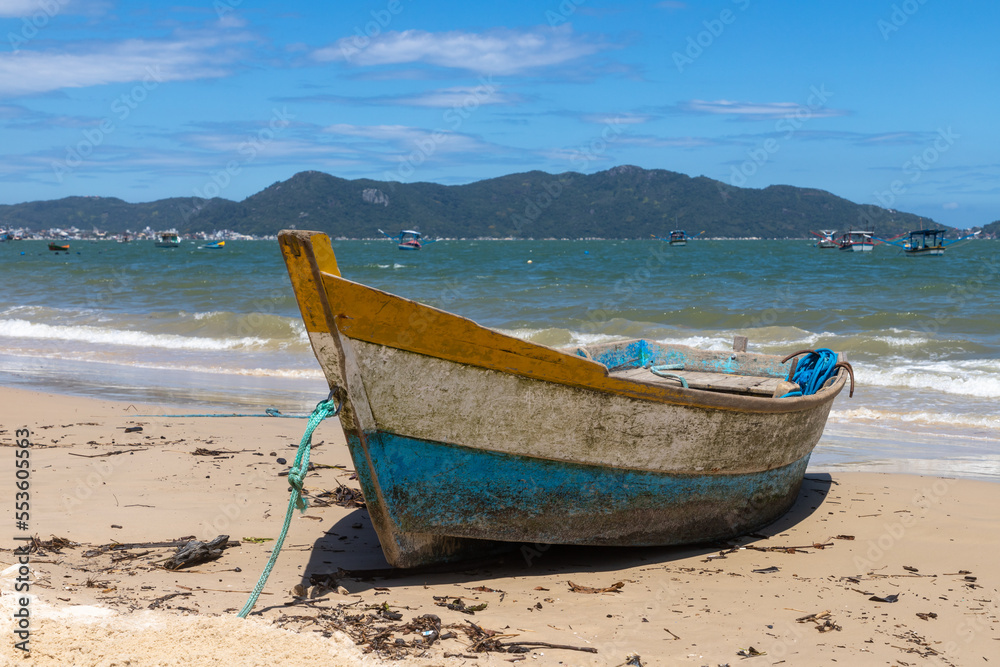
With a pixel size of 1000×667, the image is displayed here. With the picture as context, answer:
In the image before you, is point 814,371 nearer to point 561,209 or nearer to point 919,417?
point 919,417

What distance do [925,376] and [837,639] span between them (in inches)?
314

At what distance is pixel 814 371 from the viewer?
608 cm

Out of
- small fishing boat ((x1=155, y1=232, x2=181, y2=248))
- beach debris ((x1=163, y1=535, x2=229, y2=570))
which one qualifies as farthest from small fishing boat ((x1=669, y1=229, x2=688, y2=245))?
beach debris ((x1=163, y1=535, x2=229, y2=570))

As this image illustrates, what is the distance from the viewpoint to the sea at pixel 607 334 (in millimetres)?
8180

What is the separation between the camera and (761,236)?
117000 millimetres

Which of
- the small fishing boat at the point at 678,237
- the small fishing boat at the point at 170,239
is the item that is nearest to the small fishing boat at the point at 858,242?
the small fishing boat at the point at 678,237

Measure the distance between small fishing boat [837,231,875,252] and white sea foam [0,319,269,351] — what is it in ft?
198

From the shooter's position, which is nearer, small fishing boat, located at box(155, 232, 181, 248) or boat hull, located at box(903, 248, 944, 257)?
boat hull, located at box(903, 248, 944, 257)

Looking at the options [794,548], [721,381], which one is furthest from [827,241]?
[794,548]

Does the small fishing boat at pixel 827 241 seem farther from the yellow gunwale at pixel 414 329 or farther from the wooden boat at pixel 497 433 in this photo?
the yellow gunwale at pixel 414 329

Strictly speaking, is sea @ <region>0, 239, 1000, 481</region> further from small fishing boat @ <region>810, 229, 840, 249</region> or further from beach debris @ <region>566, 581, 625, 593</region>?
small fishing boat @ <region>810, 229, 840, 249</region>

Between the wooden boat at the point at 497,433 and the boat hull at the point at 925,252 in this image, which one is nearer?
the wooden boat at the point at 497,433

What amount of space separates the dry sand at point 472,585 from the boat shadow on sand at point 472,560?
16 millimetres

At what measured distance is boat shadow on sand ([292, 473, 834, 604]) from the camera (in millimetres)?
3816
